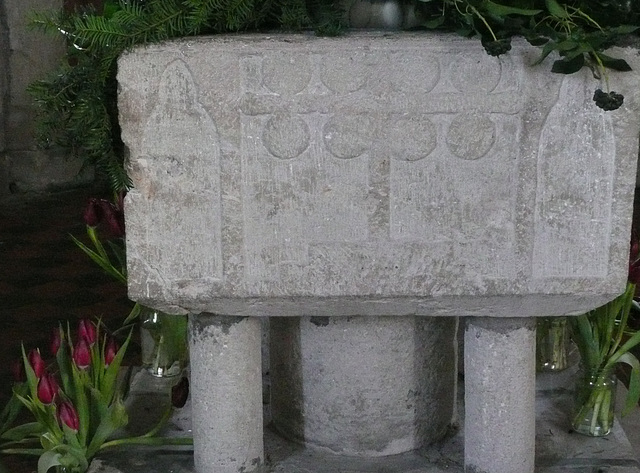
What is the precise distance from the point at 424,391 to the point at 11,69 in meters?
3.81

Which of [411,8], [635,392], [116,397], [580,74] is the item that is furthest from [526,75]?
[116,397]

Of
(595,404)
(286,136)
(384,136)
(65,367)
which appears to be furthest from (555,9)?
(65,367)

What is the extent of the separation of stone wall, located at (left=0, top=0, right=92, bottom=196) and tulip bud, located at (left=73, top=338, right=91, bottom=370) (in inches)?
129

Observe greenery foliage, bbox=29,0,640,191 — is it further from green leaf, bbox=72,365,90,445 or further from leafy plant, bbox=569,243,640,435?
leafy plant, bbox=569,243,640,435

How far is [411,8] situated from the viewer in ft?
5.90

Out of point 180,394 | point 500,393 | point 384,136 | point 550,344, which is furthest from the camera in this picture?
point 550,344

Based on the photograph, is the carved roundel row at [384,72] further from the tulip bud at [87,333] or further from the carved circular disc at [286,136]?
the tulip bud at [87,333]

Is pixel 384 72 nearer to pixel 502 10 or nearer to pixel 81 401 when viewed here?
pixel 502 10

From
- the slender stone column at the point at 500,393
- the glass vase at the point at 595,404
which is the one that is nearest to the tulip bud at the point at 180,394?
the slender stone column at the point at 500,393

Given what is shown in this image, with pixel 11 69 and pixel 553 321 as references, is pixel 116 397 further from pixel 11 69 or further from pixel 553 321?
pixel 11 69

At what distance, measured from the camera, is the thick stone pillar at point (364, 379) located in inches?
79.4

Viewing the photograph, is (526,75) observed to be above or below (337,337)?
above

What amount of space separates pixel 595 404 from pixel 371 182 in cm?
84

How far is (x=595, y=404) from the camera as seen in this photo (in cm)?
215
